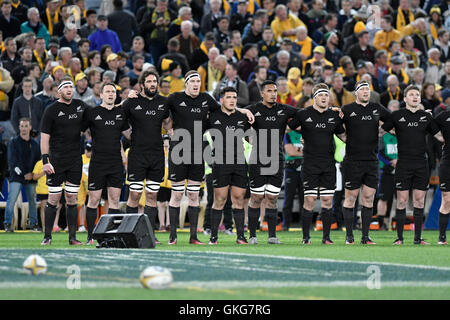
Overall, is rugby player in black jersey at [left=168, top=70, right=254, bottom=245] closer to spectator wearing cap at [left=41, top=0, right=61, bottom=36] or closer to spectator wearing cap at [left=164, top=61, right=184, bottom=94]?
spectator wearing cap at [left=164, top=61, right=184, bottom=94]

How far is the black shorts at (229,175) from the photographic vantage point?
1307 cm

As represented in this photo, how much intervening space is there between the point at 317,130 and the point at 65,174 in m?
3.67

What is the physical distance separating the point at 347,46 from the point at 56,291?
16.2 metres

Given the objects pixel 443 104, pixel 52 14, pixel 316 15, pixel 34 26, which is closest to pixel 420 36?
pixel 316 15

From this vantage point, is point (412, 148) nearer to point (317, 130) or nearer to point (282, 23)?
point (317, 130)

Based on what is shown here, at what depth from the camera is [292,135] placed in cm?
1777

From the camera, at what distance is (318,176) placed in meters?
13.3

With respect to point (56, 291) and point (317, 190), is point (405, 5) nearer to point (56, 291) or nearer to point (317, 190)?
point (317, 190)

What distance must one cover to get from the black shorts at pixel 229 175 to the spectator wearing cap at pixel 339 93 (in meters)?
5.98

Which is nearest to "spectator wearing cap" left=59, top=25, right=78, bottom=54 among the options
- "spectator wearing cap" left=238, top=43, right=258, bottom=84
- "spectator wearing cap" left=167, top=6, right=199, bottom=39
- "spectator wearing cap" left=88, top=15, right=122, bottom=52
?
"spectator wearing cap" left=88, top=15, right=122, bottom=52

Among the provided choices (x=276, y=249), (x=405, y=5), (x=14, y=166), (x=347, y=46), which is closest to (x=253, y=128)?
(x=276, y=249)

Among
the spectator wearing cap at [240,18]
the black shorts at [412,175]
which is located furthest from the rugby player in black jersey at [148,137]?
the spectator wearing cap at [240,18]

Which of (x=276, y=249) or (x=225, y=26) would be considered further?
(x=225, y=26)

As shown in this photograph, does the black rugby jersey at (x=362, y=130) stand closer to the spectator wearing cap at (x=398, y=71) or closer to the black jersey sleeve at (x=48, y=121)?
the black jersey sleeve at (x=48, y=121)
